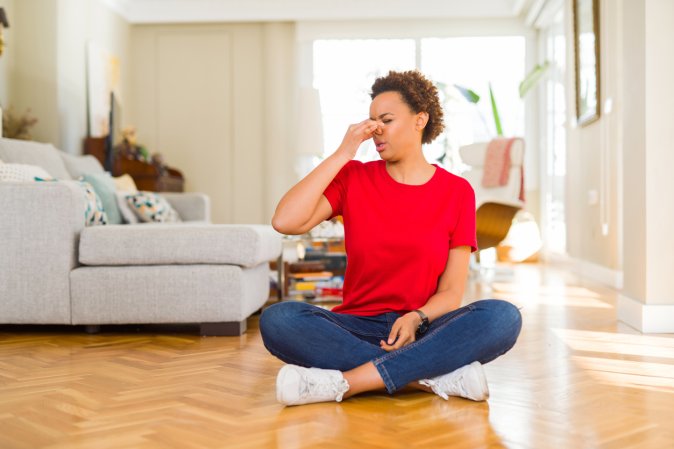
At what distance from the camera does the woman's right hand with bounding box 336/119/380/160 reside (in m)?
2.04

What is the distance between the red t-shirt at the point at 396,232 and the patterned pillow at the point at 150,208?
290 centimetres

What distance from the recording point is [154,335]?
10.8 ft

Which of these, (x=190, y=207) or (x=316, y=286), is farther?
(x=190, y=207)

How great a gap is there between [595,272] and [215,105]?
448 centimetres

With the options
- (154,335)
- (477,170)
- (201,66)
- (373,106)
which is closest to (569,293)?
(477,170)

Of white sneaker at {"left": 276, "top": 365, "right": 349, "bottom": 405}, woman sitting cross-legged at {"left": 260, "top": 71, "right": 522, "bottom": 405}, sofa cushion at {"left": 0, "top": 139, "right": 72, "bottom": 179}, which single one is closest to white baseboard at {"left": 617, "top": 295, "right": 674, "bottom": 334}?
woman sitting cross-legged at {"left": 260, "top": 71, "right": 522, "bottom": 405}

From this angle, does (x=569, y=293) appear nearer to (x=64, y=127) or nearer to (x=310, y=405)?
(x=310, y=405)

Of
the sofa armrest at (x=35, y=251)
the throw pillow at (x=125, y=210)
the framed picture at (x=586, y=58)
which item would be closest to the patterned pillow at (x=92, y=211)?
the sofa armrest at (x=35, y=251)

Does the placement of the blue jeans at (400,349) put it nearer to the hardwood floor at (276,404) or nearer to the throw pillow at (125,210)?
the hardwood floor at (276,404)

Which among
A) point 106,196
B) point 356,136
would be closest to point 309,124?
point 106,196

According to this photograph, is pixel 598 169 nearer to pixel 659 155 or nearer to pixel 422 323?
pixel 659 155

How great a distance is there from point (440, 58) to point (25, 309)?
592 centimetres

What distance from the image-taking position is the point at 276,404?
2.02 meters

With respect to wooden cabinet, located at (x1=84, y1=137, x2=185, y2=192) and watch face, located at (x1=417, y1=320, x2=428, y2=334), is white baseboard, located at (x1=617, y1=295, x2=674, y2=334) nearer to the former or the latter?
watch face, located at (x1=417, y1=320, x2=428, y2=334)
